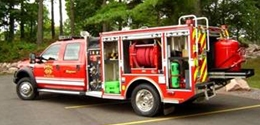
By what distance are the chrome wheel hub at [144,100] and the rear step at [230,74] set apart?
152 cm

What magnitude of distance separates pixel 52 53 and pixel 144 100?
4016 millimetres

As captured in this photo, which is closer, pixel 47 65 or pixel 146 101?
pixel 146 101

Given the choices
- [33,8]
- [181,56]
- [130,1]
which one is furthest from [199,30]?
[33,8]

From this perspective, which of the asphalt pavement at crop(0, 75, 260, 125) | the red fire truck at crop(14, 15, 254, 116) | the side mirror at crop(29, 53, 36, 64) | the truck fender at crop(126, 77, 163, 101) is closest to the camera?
the red fire truck at crop(14, 15, 254, 116)

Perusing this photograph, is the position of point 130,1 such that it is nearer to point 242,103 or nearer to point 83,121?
point 242,103

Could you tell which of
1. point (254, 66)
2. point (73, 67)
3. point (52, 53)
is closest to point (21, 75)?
point (52, 53)

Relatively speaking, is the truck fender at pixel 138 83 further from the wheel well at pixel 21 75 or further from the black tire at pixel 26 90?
the wheel well at pixel 21 75

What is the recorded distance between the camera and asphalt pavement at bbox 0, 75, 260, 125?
942cm

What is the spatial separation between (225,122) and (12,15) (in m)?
33.3

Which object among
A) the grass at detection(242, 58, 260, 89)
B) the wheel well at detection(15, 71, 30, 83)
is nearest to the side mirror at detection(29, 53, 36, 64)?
the wheel well at detection(15, 71, 30, 83)

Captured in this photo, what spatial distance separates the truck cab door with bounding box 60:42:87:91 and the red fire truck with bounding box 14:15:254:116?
0.03 metres

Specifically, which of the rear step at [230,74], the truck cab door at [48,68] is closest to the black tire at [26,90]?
the truck cab door at [48,68]

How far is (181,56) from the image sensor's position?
31.1 feet

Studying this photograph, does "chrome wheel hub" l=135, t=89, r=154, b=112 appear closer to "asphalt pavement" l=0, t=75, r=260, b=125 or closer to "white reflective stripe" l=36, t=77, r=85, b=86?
"asphalt pavement" l=0, t=75, r=260, b=125
